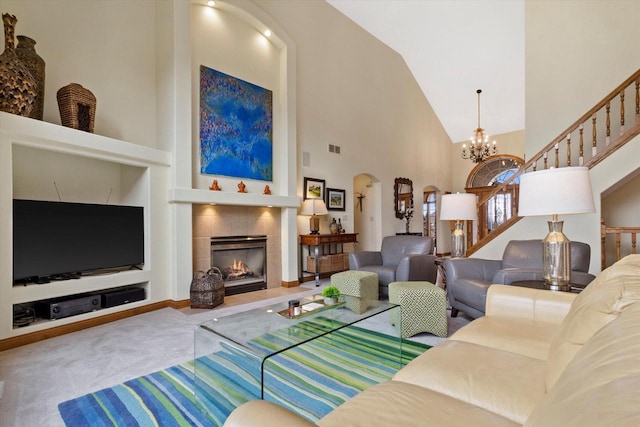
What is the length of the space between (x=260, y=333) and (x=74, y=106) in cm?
297

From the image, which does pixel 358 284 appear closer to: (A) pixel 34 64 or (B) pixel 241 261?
(B) pixel 241 261

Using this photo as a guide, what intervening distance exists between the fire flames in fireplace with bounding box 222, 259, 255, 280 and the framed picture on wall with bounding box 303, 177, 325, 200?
1632 millimetres

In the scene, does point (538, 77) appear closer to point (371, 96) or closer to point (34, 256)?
point (371, 96)

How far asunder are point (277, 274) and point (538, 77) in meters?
5.24

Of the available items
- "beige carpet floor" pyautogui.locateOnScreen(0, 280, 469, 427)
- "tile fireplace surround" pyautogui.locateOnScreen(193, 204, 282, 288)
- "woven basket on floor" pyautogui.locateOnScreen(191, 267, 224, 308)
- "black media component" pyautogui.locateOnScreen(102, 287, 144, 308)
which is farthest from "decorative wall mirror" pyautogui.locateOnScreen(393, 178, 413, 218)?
"black media component" pyautogui.locateOnScreen(102, 287, 144, 308)

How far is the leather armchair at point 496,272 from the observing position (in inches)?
107

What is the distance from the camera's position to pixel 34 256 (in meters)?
2.87

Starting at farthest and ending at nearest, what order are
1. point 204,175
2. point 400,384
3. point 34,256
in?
1. point 204,175
2. point 34,256
3. point 400,384

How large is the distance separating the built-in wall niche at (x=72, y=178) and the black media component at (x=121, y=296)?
1.03 metres

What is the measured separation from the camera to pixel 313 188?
19.3ft

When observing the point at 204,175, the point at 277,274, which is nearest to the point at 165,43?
the point at 204,175

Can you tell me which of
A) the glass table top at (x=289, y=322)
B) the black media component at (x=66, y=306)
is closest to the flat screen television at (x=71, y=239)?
the black media component at (x=66, y=306)

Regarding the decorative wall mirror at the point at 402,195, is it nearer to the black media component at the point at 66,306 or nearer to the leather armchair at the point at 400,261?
the leather armchair at the point at 400,261

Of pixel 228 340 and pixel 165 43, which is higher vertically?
pixel 165 43
